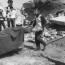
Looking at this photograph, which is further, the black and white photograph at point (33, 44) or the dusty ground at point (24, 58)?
the black and white photograph at point (33, 44)

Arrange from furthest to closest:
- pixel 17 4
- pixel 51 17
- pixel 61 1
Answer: pixel 17 4 → pixel 61 1 → pixel 51 17

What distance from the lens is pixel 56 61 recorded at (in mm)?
5797

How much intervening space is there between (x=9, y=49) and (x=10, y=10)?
3.19 meters

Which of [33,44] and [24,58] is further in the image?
[33,44]

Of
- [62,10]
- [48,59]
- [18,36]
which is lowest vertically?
[48,59]

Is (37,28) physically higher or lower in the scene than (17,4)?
lower

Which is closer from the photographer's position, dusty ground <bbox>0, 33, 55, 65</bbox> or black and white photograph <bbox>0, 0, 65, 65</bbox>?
dusty ground <bbox>0, 33, 55, 65</bbox>

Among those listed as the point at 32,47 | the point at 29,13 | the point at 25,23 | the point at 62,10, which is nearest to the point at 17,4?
the point at 29,13

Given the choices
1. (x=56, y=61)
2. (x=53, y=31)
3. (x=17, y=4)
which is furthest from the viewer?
(x=17, y=4)

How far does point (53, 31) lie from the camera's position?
9758 millimetres

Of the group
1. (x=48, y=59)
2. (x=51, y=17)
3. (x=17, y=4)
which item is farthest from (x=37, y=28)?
(x=17, y=4)

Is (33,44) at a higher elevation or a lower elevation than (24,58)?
higher

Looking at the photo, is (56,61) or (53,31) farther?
(53,31)

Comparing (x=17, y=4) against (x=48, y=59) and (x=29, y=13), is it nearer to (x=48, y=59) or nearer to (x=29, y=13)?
(x=29, y=13)
